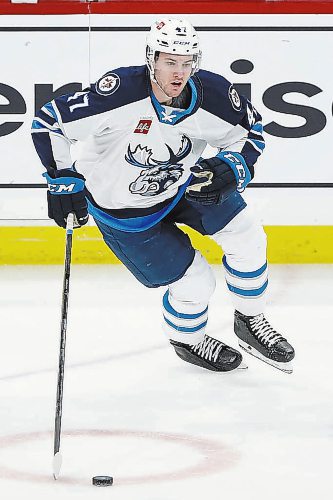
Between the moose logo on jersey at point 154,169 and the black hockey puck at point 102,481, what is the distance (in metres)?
1.12

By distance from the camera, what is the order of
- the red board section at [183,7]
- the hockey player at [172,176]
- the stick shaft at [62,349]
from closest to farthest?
1. the stick shaft at [62,349]
2. the hockey player at [172,176]
3. the red board section at [183,7]

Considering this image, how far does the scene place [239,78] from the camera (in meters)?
5.18

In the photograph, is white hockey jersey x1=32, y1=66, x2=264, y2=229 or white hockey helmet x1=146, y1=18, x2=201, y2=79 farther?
white hockey jersey x1=32, y1=66, x2=264, y2=229

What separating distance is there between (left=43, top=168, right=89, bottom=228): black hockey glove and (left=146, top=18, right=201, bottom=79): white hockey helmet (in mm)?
373

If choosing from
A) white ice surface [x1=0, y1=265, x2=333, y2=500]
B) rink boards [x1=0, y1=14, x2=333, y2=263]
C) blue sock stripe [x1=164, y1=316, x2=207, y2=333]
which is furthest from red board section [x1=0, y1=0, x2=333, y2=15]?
blue sock stripe [x1=164, y1=316, x2=207, y2=333]

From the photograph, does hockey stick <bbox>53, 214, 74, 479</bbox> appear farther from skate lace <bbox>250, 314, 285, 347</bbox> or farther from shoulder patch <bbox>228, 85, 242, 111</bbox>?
skate lace <bbox>250, 314, 285, 347</bbox>

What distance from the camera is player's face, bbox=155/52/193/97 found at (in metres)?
3.12

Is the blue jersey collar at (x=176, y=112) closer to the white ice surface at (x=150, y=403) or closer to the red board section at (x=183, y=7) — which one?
the white ice surface at (x=150, y=403)

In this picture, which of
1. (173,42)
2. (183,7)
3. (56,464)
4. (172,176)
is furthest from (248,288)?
(183,7)

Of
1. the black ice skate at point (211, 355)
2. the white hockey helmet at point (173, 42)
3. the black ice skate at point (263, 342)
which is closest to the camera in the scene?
the white hockey helmet at point (173, 42)

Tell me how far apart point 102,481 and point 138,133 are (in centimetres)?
A: 115

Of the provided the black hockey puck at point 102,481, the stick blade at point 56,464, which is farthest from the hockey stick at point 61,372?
the black hockey puck at point 102,481

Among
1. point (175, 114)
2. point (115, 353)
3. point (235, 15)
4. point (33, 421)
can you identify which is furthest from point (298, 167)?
point (33, 421)

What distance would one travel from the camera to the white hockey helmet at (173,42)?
10.2 feet
